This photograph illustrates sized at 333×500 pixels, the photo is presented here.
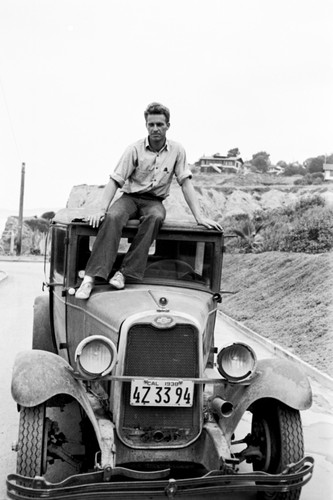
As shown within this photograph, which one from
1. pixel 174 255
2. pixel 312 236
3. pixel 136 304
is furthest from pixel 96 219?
pixel 312 236

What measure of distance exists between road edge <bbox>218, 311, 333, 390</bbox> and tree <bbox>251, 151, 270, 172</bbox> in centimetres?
9045

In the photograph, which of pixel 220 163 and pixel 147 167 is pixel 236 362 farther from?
pixel 220 163

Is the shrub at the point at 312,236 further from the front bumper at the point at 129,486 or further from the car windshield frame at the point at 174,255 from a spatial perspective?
the front bumper at the point at 129,486

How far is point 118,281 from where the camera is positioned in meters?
5.12

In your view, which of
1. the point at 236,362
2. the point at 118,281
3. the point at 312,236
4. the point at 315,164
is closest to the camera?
the point at 236,362

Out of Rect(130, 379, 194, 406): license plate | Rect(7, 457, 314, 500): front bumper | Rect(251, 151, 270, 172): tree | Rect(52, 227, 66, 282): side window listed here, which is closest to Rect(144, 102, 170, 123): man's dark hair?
Rect(52, 227, 66, 282): side window

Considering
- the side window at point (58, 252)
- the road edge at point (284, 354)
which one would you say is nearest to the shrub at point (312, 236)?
the road edge at point (284, 354)

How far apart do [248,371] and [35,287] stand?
15330mm

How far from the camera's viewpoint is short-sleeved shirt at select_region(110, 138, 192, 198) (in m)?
5.62

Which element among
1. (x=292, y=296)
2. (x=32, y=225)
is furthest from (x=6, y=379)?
(x=32, y=225)

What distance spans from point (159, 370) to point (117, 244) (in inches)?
49.5

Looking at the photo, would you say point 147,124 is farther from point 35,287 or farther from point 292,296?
point 35,287

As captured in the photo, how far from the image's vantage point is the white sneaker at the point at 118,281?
16.8ft

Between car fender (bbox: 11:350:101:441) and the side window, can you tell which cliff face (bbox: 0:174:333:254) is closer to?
the side window
